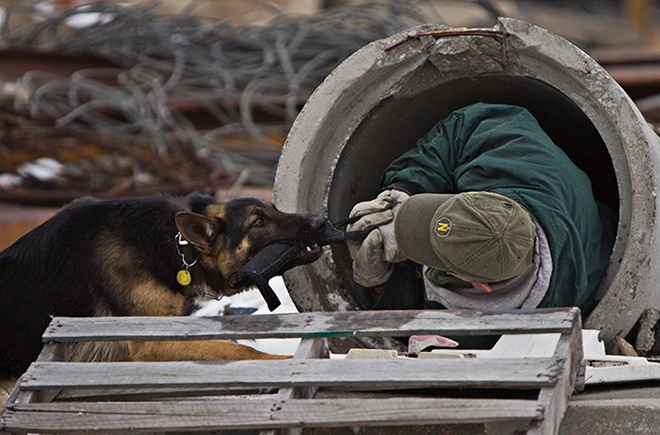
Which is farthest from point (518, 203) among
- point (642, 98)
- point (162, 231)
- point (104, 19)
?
point (104, 19)

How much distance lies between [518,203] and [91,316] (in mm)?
1546

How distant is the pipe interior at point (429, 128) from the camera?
4.67 m

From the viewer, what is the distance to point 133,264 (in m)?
4.09

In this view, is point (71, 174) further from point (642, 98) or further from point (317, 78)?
point (642, 98)

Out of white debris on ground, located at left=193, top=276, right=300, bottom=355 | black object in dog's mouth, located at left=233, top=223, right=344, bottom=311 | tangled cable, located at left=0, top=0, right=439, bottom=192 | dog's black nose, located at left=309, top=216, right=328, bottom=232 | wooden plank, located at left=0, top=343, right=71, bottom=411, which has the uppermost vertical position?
dog's black nose, located at left=309, top=216, right=328, bottom=232

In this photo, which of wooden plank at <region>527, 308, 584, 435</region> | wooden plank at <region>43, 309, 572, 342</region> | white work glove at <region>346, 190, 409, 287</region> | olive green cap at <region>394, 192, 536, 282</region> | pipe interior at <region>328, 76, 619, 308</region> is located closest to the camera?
wooden plank at <region>527, 308, 584, 435</region>

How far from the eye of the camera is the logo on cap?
11.9 feet

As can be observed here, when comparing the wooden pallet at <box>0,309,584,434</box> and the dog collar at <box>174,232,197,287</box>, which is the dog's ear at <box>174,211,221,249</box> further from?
the wooden pallet at <box>0,309,584,434</box>

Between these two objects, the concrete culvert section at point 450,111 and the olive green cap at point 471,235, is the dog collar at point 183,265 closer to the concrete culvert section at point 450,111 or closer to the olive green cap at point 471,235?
the concrete culvert section at point 450,111

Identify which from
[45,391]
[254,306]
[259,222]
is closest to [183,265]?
[259,222]

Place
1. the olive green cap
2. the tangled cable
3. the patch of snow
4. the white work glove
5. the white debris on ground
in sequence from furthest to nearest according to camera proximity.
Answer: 1. the tangled cable
2. the patch of snow
3. the white debris on ground
4. the white work glove
5. the olive green cap

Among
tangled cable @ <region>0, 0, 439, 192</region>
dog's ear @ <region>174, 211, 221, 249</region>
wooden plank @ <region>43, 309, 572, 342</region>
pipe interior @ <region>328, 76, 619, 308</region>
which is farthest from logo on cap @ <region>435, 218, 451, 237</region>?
tangled cable @ <region>0, 0, 439, 192</region>

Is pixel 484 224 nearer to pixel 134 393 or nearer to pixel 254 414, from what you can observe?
pixel 254 414

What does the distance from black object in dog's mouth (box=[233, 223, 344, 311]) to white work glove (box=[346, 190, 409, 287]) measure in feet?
0.42
